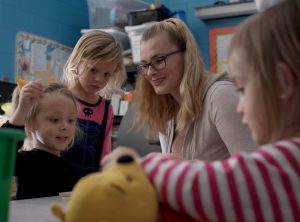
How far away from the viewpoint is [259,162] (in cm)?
39

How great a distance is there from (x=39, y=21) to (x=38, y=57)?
22 centimetres

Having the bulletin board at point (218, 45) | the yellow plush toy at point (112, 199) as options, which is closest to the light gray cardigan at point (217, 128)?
the yellow plush toy at point (112, 199)

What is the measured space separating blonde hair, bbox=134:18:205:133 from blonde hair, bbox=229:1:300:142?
628 mm

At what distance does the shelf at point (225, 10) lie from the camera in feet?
7.38

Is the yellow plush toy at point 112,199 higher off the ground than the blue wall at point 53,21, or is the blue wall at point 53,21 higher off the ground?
the blue wall at point 53,21

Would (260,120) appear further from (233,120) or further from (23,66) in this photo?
(23,66)

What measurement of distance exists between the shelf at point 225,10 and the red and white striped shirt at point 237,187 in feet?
6.49

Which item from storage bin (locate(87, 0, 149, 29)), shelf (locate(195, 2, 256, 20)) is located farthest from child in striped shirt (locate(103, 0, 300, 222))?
storage bin (locate(87, 0, 149, 29))

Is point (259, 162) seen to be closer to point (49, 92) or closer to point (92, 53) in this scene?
point (49, 92)

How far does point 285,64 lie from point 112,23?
2.14m

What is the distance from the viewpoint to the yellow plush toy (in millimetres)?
368

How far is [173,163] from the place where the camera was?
40cm

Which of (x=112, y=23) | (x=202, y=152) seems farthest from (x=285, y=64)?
(x=112, y=23)

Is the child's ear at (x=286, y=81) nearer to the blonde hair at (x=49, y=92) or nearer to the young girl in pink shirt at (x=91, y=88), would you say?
the blonde hair at (x=49, y=92)
